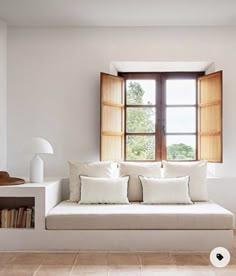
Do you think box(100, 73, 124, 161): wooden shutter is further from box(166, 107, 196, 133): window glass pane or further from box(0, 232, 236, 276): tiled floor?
box(0, 232, 236, 276): tiled floor

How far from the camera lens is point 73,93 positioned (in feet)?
19.2

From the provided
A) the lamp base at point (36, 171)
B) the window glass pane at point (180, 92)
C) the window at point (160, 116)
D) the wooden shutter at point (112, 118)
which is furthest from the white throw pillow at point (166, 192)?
the window glass pane at point (180, 92)

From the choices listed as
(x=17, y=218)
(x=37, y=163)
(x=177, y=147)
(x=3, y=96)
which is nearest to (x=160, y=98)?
(x=177, y=147)

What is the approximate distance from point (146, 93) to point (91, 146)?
3.92 feet

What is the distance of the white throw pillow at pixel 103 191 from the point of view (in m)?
5.06

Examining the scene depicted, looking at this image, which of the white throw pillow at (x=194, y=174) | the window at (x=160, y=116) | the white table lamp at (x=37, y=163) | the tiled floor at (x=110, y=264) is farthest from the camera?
the window at (x=160, y=116)

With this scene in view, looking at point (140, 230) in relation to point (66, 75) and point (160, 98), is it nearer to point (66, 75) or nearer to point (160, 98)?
point (160, 98)

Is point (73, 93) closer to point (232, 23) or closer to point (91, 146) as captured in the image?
point (91, 146)

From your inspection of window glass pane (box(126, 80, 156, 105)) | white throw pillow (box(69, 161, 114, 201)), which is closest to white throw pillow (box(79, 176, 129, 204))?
white throw pillow (box(69, 161, 114, 201))

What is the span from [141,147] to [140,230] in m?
1.87

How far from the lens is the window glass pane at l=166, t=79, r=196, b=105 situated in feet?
20.4

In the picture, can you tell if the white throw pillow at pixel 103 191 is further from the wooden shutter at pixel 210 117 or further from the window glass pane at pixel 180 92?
the window glass pane at pixel 180 92

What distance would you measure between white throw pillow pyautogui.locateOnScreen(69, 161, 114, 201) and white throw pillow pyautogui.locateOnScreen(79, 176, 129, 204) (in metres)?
0.15

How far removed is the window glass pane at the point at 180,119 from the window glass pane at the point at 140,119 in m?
0.24
